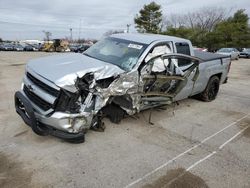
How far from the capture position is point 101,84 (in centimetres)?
395

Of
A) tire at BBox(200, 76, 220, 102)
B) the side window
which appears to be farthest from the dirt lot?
tire at BBox(200, 76, 220, 102)

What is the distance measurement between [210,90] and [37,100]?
204 inches

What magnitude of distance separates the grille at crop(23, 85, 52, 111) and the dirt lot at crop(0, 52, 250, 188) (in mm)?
654

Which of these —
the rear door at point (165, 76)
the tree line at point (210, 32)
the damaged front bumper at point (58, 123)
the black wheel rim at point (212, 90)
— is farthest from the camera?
the tree line at point (210, 32)

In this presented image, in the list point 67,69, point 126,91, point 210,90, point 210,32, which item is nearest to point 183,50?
point 210,90

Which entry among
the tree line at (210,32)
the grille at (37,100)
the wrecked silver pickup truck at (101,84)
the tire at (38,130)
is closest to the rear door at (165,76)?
the wrecked silver pickup truck at (101,84)

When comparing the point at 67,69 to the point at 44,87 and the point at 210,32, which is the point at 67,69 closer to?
the point at 44,87

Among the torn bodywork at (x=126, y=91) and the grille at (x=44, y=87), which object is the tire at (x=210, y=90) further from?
the grille at (x=44, y=87)

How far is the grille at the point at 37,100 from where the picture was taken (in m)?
3.68

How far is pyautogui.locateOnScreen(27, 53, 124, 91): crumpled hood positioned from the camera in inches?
142

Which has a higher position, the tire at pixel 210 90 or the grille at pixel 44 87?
the grille at pixel 44 87

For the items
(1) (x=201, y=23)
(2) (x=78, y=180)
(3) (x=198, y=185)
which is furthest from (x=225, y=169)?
(1) (x=201, y=23)

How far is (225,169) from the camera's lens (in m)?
3.51

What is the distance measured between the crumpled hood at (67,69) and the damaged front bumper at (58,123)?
490 mm
